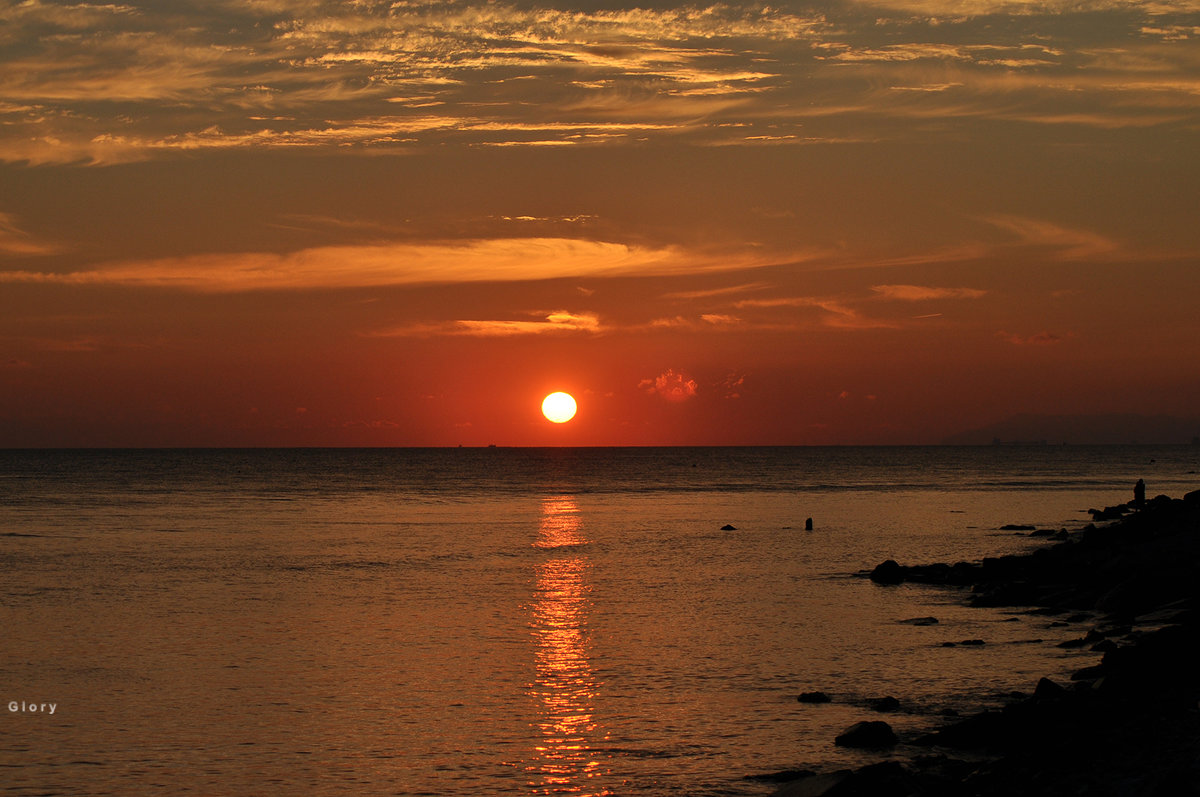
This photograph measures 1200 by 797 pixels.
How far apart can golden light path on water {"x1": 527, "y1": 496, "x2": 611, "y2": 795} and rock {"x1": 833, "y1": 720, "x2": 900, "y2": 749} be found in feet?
14.2

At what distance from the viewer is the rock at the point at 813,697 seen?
867 inches

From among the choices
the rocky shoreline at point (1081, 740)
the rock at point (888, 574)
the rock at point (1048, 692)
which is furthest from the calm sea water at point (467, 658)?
the rock at point (1048, 692)

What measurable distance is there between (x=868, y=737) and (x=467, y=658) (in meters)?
11.4

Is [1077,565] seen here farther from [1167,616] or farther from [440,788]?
[440,788]

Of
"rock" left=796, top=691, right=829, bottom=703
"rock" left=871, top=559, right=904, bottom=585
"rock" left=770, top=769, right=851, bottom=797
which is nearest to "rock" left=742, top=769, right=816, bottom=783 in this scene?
"rock" left=770, top=769, right=851, bottom=797

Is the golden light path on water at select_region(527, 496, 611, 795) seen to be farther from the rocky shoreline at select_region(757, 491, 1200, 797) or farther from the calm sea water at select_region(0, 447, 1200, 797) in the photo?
the rocky shoreline at select_region(757, 491, 1200, 797)

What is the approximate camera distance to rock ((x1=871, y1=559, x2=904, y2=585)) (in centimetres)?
4078

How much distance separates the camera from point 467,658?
87.6ft

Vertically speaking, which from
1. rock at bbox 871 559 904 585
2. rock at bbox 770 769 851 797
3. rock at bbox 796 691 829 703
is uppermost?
rock at bbox 871 559 904 585

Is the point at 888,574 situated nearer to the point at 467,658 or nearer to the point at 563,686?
the point at 467,658

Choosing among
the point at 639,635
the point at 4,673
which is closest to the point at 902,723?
the point at 639,635

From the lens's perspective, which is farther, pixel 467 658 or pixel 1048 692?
pixel 467 658

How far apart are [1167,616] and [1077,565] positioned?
1070 centimetres

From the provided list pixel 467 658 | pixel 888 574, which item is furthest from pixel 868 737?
pixel 888 574
